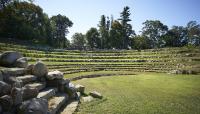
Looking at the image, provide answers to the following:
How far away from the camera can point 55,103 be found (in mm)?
9688

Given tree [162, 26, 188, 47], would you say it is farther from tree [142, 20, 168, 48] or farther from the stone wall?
the stone wall

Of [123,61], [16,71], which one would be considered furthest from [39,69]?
[123,61]

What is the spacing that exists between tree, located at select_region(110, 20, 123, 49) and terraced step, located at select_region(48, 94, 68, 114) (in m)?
72.6

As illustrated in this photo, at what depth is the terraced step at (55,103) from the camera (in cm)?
→ 892

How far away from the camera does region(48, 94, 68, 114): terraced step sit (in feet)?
29.3

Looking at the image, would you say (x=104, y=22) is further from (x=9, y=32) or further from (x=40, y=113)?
(x=40, y=113)

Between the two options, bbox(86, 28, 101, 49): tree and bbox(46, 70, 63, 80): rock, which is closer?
bbox(46, 70, 63, 80): rock

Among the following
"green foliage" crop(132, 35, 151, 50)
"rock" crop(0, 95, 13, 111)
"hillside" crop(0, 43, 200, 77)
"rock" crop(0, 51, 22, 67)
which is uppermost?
"green foliage" crop(132, 35, 151, 50)

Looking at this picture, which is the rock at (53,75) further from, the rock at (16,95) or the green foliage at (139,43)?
the green foliage at (139,43)

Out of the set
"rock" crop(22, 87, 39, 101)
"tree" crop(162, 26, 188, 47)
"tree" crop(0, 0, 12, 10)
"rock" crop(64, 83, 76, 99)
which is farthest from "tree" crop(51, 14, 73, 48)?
"rock" crop(22, 87, 39, 101)

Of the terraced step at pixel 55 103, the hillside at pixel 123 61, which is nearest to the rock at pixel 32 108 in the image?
the terraced step at pixel 55 103

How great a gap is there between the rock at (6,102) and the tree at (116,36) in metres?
76.6

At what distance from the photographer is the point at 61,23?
9650 cm

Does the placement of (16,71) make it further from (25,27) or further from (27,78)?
(25,27)
